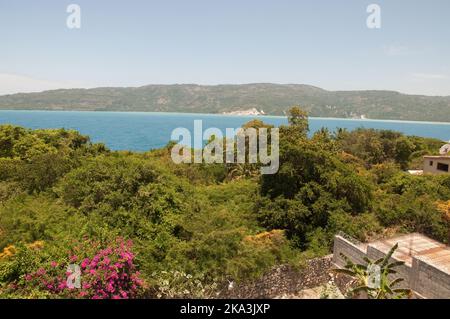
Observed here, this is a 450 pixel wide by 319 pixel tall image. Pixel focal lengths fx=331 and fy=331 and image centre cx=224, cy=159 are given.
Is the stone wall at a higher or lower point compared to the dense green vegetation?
lower

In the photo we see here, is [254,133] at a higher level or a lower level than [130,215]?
higher

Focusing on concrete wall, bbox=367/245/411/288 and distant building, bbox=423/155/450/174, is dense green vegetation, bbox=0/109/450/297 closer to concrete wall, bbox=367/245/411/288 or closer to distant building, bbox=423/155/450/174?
concrete wall, bbox=367/245/411/288

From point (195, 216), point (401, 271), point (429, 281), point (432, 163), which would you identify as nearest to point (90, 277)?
point (195, 216)

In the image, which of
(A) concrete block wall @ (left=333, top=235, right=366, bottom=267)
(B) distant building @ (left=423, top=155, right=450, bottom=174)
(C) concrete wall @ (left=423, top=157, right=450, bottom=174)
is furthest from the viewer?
(C) concrete wall @ (left=423, top=157, right=450, bottom=174)

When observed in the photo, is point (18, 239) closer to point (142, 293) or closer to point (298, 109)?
point (142, 293)

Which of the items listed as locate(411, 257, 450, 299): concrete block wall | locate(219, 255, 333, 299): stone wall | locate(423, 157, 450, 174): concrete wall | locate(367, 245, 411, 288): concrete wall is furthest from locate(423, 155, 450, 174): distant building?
locate(219, 255, 333, 299): stone wall

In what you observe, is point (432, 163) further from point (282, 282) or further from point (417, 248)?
point (282, 282)
